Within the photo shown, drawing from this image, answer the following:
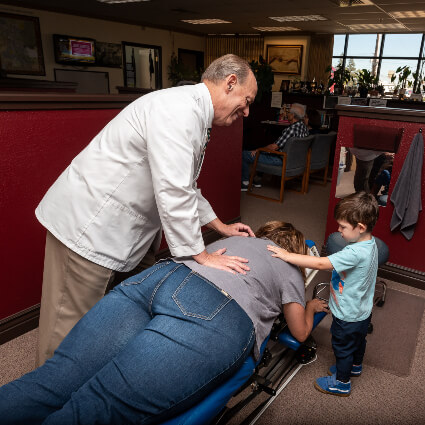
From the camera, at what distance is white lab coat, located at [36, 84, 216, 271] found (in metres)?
1.19

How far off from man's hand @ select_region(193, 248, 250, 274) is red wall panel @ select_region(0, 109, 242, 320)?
3.77ft

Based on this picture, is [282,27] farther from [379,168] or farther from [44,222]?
[44,222]

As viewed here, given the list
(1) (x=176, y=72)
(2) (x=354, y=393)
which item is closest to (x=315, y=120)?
(2) (x=354, y=393)

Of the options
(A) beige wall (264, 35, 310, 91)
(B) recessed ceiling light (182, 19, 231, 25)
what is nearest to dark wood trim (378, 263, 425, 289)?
(B) recessed ceiling light (182, 19, 231, 25)

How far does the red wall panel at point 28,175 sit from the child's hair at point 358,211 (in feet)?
4.66

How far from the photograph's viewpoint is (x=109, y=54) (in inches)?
345

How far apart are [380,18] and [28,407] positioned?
870 centimetres

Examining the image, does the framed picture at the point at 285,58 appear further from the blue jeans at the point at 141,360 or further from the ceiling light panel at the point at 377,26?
the blue jeans at the point at 141,360

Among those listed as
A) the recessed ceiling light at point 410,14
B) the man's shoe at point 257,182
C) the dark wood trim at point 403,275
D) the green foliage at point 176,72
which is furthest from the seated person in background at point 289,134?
the green foliage at point 176,72

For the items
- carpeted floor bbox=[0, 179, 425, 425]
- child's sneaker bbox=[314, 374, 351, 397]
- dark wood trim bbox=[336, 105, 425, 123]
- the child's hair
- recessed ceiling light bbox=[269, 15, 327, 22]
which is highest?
recessed ceiling light bbox=[269, 15, 327, 22]

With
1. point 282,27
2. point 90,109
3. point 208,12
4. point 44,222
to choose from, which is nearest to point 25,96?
point 90,109

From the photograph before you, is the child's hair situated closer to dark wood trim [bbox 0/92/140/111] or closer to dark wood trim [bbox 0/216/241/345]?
dark wood trim [bbox 0/92/140/111]

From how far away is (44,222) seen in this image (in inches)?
→ 56.4

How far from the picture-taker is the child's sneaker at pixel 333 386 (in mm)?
1690
